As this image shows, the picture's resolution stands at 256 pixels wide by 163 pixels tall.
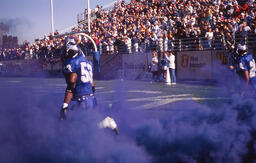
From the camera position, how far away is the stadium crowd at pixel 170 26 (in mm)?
16516

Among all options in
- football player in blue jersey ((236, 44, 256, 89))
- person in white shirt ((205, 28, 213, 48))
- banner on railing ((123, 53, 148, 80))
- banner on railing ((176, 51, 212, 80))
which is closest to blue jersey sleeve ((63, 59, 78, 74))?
football player in blue jersey ((236, 44, 256, 89))

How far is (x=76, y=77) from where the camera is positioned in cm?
516

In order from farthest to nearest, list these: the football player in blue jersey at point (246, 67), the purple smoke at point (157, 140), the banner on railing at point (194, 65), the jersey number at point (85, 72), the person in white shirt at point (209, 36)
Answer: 1. the banner on railing at point (194, 65)
2. the person in white shirt at point (209, 36)
3. the football player in blue jersey at point (246, 67)
4. the jersey number at point (85, 72)
5. the purple smoke at point (157, 140)

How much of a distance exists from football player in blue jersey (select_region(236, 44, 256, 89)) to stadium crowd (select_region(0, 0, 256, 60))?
299 inches

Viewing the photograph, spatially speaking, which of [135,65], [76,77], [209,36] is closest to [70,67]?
Result: [76,77]

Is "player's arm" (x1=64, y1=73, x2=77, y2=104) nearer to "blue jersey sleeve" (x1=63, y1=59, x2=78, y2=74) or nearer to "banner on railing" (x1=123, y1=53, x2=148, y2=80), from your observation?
"blue jersey sleeve" (x1=63, y1=59, x2=78, y2=74)

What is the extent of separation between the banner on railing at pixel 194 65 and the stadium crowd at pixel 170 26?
1.35 feet

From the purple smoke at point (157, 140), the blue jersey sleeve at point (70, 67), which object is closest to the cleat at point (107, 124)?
the purple smoke at point (157, 140)

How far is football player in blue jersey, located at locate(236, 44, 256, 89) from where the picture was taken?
707 cm

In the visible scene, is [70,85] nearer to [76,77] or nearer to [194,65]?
[76,77]

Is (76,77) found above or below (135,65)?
below

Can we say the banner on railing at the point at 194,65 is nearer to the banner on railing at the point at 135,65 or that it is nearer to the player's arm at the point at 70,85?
the banner on railing at the point at 135,65

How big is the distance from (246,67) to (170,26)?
13.2m

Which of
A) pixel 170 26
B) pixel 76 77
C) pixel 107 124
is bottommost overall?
pixel 107 124
